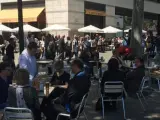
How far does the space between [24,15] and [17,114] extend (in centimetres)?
3183

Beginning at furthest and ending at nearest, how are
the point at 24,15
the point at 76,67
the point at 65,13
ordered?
the point at 24,15 → the point at 65,13 → the point at 76,67

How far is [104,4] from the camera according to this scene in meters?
41.1

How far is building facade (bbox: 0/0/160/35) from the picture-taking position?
34.2 m

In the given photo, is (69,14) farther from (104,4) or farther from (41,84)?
(41,84)

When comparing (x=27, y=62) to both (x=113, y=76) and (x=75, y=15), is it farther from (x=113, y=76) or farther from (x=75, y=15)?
(x=75, y=15)

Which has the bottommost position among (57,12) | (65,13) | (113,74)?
(113,74)

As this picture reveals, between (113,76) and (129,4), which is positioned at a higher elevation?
(129,4)

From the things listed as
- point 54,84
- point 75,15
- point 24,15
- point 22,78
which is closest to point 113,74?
point 54,84

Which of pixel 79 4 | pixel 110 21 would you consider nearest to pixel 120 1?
pixel 110 21

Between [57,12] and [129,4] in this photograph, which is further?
[129,4]

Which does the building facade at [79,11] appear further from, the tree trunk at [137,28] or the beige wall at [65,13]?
the tree trunk at [137,28]

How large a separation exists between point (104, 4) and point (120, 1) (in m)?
5.07

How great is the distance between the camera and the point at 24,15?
35.5 m

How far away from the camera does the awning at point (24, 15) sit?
34.7 meters
